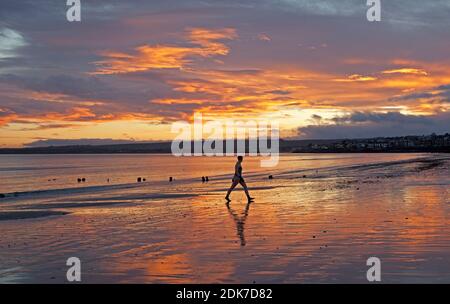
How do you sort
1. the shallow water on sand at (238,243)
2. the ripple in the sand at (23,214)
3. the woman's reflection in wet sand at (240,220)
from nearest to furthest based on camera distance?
the shallow water on sand at (238,243)
the woman's reflection in wet sand at (240,220)
the ripple in the sand at (23,214)

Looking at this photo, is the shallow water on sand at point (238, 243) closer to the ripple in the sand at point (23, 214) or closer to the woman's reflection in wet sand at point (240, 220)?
the woman's reflection in wet sand at point (240, 220)

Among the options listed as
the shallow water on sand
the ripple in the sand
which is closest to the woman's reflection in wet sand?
the shallow water on sand

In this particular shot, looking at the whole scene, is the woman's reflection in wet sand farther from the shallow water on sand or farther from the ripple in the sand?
the ripple in the sand

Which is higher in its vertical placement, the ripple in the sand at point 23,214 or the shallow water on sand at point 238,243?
the ripple in the sand at point 23,214

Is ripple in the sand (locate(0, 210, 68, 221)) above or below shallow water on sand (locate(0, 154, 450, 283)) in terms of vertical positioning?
above

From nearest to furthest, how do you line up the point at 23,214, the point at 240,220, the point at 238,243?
1. the point at 238,243
2. the point at 240,220
3. the point at 23,214

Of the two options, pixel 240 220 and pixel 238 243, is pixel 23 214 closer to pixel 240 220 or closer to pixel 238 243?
pixel 240 220

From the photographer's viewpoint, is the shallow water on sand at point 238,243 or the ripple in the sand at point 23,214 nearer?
the shallow water on sand at point 238,243

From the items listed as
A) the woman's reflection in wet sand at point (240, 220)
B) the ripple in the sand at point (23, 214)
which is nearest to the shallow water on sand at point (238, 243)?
the woman's reflection in wet sand at point (240, 220)

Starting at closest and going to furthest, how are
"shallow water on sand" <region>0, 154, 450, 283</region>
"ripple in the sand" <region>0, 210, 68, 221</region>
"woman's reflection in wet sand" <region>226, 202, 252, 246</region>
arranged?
"shallow water on sand" <region>0, 154, 450, 283</region>, "woman's reflection in wet sand" <region>226, 202, 252, 246</region>, "ripple in the sand" <region>0, 210, 68, 221</region>

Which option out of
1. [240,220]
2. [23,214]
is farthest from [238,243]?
[23,214]

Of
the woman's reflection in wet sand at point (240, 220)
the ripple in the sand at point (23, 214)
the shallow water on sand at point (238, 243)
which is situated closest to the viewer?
the shallow water on sand at point (238, 243)
